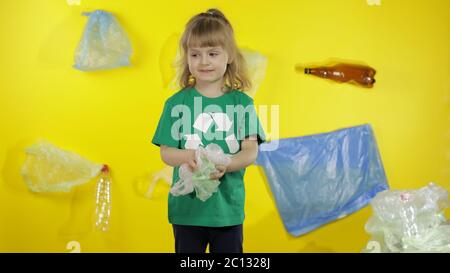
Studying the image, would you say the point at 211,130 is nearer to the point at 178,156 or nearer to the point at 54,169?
the point at 178,156

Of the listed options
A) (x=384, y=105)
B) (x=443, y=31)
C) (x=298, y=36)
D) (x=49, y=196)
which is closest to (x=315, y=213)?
(x=384, y=105)

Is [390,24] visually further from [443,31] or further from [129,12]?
[129,12]

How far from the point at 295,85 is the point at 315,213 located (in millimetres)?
512

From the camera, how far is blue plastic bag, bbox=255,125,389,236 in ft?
7.58

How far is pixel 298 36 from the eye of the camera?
2270mm

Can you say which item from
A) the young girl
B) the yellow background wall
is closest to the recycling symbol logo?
the young girl

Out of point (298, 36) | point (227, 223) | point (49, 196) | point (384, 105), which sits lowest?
point (227, 223)

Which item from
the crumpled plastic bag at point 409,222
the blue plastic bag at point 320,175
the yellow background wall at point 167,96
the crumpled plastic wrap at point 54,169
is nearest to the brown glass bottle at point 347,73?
the yellow background wall at point 167,96

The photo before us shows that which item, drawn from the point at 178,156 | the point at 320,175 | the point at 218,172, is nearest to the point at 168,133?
the point at 178,156

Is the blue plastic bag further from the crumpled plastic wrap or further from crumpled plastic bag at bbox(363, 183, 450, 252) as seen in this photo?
A: the crumpled plastic wrap

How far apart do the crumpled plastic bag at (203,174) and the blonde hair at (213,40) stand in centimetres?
22

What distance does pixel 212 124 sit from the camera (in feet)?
4.96

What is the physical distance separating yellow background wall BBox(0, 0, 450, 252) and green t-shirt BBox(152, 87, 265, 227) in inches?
30.0

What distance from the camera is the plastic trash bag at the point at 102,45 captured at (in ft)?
7.22
